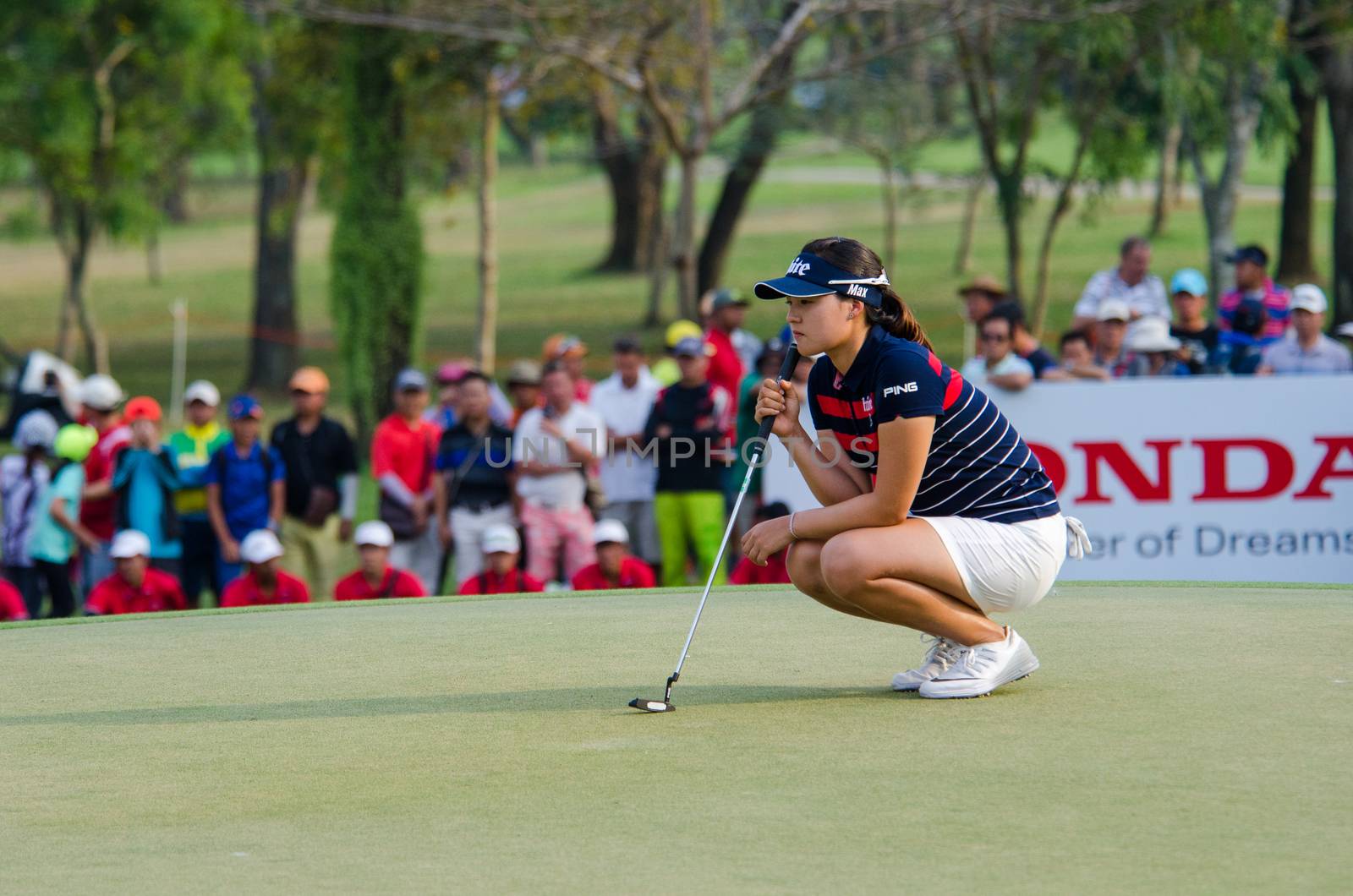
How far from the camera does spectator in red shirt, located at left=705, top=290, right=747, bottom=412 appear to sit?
1193cm

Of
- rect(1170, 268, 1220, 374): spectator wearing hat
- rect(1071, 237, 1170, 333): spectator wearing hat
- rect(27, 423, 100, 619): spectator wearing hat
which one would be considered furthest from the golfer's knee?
rect(27, 423, 100, 619): spectator wearing hat

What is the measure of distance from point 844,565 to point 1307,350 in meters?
6.22

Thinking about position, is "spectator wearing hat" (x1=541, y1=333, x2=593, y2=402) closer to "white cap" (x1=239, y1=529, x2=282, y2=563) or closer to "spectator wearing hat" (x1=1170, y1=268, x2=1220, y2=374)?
"white cap" (x1=239, y1=529, x2=282, y2=563)

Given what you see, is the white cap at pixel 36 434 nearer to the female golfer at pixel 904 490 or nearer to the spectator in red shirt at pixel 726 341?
the spectator in red shirt at pixel 726 341

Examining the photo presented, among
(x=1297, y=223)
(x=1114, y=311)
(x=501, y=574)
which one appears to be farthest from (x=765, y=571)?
(x=1297, y=223)

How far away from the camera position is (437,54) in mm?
17141

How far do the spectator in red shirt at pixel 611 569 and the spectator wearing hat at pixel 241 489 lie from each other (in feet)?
7.23

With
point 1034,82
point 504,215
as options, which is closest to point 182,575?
point 1034,82

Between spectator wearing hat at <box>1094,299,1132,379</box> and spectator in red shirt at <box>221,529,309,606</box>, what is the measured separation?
4.93m

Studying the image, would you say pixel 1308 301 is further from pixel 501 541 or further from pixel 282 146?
pixel 282 146

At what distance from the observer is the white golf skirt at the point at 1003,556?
16.3ft

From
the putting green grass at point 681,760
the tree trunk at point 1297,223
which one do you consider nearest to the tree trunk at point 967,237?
the tree trunk at point 1297,223

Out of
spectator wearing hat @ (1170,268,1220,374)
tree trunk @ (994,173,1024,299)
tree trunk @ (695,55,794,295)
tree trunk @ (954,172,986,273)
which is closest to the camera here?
spectator wearing hat @ (1170,268,1220,374)

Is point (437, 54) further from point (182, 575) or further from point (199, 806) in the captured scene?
point (199, 806)
